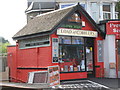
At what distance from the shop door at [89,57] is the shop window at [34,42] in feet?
10.8

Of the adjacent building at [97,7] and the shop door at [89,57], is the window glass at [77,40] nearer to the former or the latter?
the shop door at [89,57]

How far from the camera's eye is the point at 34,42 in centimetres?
1602

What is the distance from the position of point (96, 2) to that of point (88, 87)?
29.8 ft

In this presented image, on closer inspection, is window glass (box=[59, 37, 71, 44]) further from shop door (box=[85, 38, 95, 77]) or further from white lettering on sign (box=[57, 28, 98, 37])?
shop door (box=[85, 38, 95, 77])

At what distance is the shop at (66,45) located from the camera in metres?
14.5

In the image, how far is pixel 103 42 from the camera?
667 inches

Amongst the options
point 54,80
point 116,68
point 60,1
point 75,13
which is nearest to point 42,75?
point 54,80

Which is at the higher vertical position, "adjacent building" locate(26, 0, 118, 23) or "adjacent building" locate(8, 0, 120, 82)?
"adjacent building" locate(26, 0, 118, 23)

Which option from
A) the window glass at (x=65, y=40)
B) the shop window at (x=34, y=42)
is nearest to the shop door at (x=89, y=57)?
the window glass at (x=65, y=40)

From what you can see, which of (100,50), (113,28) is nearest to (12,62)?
(100,50)

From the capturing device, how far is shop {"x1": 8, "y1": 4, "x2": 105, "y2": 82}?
14508 mm

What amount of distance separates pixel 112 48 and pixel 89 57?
182 centimetres

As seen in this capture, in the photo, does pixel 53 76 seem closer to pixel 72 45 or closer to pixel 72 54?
pixel 72 54

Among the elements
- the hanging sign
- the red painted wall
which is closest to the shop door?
the hanging sign
